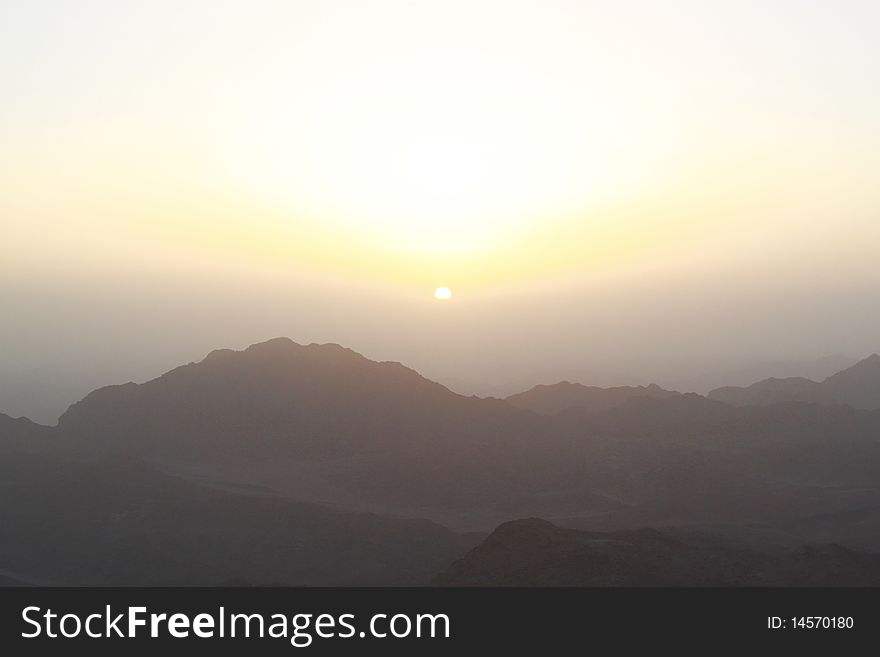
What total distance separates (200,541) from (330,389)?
40237 mm

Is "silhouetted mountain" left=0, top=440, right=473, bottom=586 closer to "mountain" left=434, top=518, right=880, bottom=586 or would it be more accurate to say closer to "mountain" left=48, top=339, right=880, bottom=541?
"mountain" left=48, top=339, right=880, bottom=541

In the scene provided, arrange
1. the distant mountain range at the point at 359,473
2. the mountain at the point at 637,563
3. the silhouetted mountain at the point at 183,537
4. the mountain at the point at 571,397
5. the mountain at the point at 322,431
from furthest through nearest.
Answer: the mountain at the point at 571,397 < the mountain at the point at 322,431 < the distant mountain range at the point at 359,473 < the silhouetted mountain at the point at 183,537 < the mountain at the point at 637,563

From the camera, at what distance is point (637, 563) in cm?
3147

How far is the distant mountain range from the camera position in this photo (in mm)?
52906

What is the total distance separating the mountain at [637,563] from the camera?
101 feet

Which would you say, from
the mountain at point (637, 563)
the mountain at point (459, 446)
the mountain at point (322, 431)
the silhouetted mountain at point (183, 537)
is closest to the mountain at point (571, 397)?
the mountain at point (459, 446)

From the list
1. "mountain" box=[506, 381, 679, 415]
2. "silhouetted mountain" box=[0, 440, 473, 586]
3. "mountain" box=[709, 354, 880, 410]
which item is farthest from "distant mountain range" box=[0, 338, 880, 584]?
"mountain" box=[709, 354, 880, 410]

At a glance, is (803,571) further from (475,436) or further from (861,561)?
(475,436)

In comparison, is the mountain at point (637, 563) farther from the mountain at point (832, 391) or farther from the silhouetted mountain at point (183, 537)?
the mountain at point (832, 391)

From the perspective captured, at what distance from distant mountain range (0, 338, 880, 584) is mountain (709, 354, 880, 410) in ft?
95.3

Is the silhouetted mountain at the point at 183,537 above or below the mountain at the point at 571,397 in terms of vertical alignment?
below

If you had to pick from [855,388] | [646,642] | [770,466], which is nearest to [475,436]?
[770,466]

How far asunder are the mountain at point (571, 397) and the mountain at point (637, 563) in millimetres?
81451

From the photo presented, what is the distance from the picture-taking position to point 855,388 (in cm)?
12144
